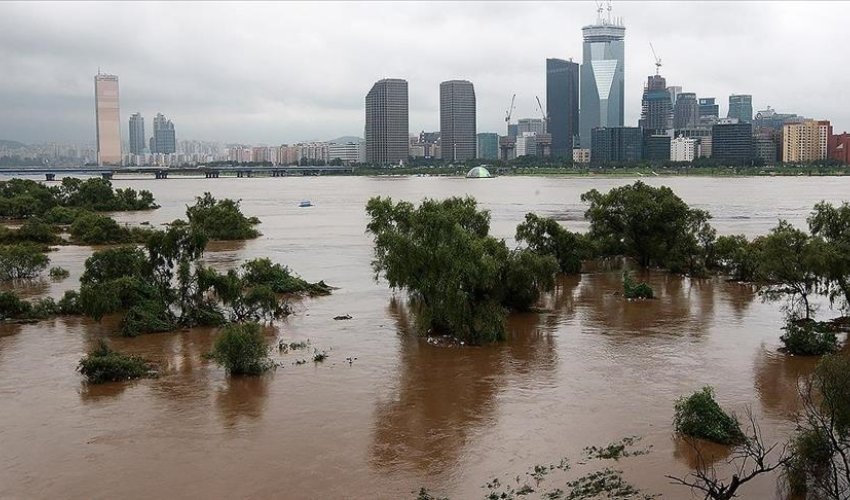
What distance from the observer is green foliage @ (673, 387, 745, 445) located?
16047 mm

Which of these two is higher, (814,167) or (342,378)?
(814,167)

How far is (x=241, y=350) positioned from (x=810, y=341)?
15.9 meters

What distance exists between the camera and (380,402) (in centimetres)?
1934

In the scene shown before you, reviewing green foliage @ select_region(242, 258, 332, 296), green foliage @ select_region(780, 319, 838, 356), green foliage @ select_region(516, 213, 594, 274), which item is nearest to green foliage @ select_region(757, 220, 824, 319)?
green foliage @ select_region(780, 319, 838, 356)

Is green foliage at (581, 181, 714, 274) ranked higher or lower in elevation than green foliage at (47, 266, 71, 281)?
higher

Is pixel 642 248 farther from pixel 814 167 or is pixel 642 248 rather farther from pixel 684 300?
pixel 814 167

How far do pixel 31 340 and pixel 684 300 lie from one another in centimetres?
2401

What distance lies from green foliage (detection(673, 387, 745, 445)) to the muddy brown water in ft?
1.57

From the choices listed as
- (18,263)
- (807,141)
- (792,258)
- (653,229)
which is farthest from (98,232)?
(807,141)

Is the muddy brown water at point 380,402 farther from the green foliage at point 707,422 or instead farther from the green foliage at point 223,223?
the green foliage at point 223,223

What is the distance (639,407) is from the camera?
1855cm

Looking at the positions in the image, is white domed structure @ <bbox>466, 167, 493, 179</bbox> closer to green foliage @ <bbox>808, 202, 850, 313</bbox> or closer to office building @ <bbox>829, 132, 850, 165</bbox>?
office building @ <bbox>829, 132, 850, 165</bbox>

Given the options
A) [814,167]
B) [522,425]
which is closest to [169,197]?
[522,425]

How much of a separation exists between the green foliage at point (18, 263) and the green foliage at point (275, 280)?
1129 cm
